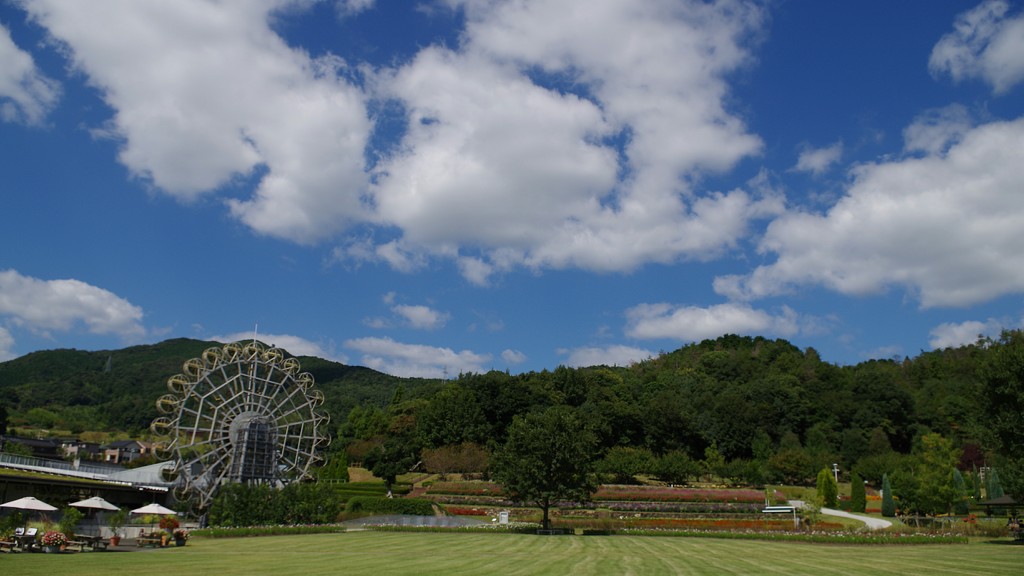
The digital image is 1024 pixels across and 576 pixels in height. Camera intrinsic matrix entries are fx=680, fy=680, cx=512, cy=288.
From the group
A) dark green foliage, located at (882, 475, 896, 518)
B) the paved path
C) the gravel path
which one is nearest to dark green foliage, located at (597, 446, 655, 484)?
the paved path

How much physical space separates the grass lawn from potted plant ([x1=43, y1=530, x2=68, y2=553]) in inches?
38.1

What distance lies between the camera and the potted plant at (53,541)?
75.6 feet

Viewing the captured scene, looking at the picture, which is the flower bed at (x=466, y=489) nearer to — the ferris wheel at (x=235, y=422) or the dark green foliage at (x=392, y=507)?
the dark green foliage at (x=392, y=507)

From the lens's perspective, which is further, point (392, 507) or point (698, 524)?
point (392, 507)

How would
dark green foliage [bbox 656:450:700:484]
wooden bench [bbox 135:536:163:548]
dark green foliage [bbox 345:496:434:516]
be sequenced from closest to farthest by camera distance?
wooden bench [bbox 135:536:163:548] → dark green foliage [bbox 345:496:434:516] → dark green foliage [bbox 656:450:700:484]

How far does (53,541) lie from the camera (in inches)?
907

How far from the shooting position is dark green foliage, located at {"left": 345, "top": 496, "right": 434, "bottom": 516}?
48562 mm

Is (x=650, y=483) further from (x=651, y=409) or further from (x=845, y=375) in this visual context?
(x=845, y=375)

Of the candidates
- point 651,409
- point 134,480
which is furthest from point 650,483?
point 134,480

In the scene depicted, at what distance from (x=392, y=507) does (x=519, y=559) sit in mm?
30142

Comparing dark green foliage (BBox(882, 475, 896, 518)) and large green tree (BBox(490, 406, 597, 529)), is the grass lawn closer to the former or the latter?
large green tree (BBox(490, 406, 597, 529))

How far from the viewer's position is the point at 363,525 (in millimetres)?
41344

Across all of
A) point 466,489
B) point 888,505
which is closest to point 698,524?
point 888,505

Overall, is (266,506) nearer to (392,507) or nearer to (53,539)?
(392,507)
